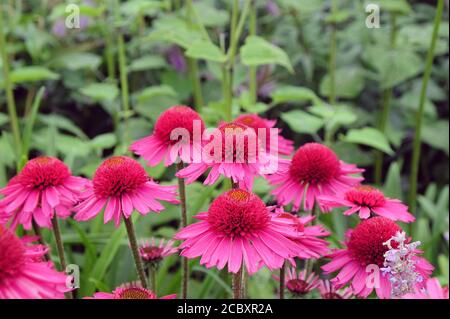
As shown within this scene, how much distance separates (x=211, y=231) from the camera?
2.74ft

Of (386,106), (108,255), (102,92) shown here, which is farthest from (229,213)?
(386,106)

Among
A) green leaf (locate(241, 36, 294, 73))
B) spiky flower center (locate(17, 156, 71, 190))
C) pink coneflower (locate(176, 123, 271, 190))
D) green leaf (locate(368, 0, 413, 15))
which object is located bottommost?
spiky flower center (locate(17, 156, 71, 190))

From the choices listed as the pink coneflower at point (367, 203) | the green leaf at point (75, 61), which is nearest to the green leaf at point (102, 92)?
the green leaf at point (75, 61)

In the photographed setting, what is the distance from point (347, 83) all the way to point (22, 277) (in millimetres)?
1776

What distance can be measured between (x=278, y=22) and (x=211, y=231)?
1870mm

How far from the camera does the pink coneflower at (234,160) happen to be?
908 mm

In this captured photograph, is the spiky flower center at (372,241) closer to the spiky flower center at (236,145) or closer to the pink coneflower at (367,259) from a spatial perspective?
the pink coneflower at (367,259)

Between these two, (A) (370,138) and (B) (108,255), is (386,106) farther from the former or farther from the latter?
(B) (108,255)

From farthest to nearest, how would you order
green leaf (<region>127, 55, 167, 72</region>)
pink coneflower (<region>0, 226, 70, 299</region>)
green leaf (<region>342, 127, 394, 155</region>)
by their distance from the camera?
green leaf (<region>127, 55, 167, 72</region>)
green leaf (<region>342, 127, 394, 155</region>)
pink coneflower (<region>0, 226, 70, 299</region>)

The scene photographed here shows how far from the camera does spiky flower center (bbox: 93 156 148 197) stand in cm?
91

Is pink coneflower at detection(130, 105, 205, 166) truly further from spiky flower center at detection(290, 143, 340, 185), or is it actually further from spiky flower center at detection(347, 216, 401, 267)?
spiky flower center at detection(347, 216, 401, 267)

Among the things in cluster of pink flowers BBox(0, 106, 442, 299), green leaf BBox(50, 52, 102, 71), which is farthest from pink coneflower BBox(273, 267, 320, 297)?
green leaf BBox(50, 52, 102, 71)

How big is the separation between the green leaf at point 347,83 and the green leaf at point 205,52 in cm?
85

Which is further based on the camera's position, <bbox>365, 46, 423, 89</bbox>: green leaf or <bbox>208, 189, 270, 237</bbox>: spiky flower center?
<bbox>365, 46, 423, 89</bbox>: green leaf
